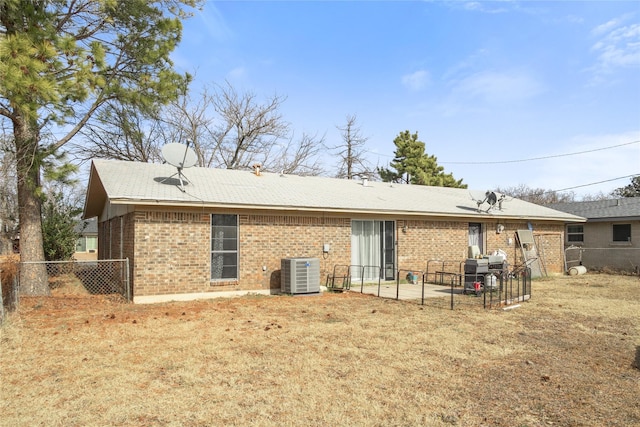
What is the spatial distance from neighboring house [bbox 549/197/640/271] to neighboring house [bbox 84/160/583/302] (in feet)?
12.3

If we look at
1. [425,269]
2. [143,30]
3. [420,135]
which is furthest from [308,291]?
[420,135]

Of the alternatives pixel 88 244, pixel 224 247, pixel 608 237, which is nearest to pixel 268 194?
pixel 224 247

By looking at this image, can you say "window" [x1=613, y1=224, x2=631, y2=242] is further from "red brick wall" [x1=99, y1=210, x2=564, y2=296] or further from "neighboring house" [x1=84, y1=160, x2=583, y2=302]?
"red brick wall" [x1=99, y1=210, x2=564, y2=296]

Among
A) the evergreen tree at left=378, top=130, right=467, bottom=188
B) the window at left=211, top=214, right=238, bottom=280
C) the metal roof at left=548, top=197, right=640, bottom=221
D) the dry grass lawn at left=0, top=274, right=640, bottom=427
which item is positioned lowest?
the dry grass lawn at left=0, top=274, right=640, bottom=427

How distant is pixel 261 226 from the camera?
1198cm

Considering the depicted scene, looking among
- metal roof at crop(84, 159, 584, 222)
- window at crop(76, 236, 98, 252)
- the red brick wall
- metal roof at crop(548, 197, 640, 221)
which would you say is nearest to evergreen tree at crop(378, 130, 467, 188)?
metal roof at crop(548, 197, 640, 221)

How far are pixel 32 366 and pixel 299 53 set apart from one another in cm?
1219

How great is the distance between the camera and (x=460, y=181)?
118ft

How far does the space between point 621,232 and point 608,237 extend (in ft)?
1.89

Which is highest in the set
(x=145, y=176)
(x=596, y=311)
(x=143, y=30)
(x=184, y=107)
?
(x=184, y=107)

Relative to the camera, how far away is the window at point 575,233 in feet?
71.1

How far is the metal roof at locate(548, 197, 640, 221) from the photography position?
1944cm

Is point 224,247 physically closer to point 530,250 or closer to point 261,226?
point 261,226

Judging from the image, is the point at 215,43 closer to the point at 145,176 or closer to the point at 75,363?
the point at 145,176
